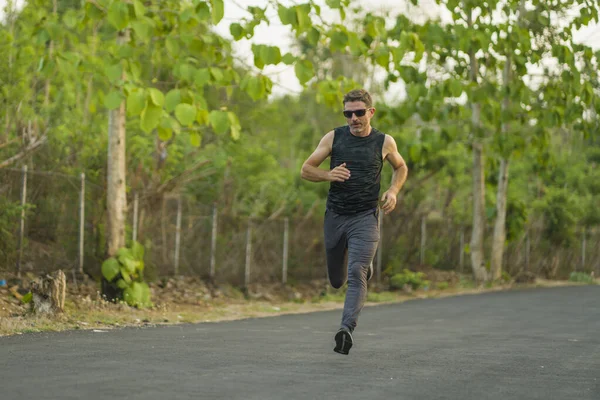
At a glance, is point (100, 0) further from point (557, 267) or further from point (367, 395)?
point (557, 267)

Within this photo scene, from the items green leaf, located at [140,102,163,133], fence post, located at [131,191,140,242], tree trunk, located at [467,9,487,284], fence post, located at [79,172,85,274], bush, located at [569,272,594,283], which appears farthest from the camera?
bush, located at [569,272,594,283]

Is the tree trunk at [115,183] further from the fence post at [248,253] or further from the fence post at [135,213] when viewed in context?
A: the fence post at [248,253]

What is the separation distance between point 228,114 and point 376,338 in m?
3.25

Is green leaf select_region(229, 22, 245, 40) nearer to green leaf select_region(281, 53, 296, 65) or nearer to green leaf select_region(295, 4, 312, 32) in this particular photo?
green leaf select_region(281, 53, 296, 65)

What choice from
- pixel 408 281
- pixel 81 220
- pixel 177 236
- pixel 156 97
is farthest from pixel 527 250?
pixel 156 97

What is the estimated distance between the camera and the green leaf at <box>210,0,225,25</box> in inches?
441

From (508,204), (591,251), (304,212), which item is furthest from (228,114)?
(591,251)

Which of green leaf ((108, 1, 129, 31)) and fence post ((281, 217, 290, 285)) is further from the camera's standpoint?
fence post ((281, 217, 290, 285))

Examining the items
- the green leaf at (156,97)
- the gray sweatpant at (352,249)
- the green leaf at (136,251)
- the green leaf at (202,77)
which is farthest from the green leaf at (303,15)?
the green leaf at (136,251)

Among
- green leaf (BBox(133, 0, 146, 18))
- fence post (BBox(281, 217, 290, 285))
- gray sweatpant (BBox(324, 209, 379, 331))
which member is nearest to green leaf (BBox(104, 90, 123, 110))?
green leaf (BBox(133, 0, 146, 18))

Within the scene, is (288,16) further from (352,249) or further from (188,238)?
(188,238)

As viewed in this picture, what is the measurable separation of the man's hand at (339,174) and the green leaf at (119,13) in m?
3.81

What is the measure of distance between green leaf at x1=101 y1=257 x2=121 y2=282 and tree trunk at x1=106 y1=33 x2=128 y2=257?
0.92ft

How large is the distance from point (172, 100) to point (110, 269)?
296 centimetres
